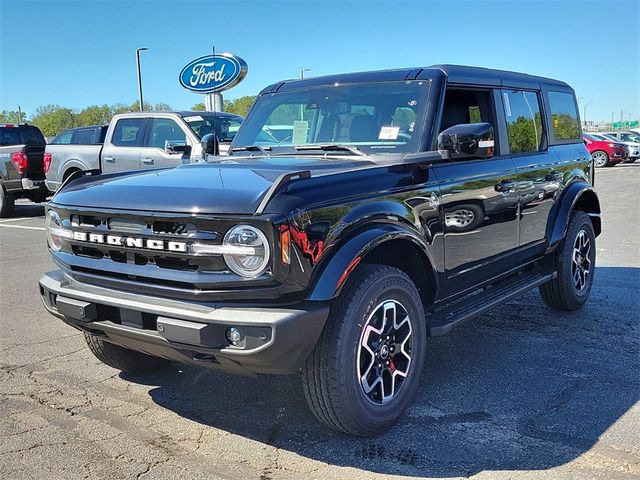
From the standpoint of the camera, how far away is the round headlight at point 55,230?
11.2 feet

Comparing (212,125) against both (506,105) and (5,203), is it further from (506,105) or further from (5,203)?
(506,105)

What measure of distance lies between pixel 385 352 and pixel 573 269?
2832mm

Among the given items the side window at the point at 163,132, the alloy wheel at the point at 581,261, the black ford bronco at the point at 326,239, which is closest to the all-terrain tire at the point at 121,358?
the black ford bronco at the point at 326,239

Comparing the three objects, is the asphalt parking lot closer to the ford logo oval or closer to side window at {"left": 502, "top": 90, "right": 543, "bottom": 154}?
side window at {"left": 502, "top": 90, "right": 543, "bottom": 154}

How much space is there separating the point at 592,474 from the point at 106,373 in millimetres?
3007

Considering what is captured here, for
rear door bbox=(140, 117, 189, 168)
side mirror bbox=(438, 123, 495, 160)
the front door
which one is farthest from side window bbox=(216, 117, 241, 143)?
side mirror bbox=(438, 123, 495, 160)

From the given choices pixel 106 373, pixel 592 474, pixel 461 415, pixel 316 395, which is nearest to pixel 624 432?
pixel 592 474

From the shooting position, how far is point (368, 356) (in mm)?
3166

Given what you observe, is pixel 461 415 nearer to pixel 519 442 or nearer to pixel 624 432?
pixel 519 442

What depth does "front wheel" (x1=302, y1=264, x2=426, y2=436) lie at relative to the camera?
9.62 ft

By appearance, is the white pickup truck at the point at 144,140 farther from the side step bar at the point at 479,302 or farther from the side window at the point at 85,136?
the side step bar at the point at 479,302

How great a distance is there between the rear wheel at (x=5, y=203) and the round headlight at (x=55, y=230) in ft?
A: 37.1

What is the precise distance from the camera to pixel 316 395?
2.98 meters

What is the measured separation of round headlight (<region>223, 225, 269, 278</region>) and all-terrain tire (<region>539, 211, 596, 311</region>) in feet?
10.9
